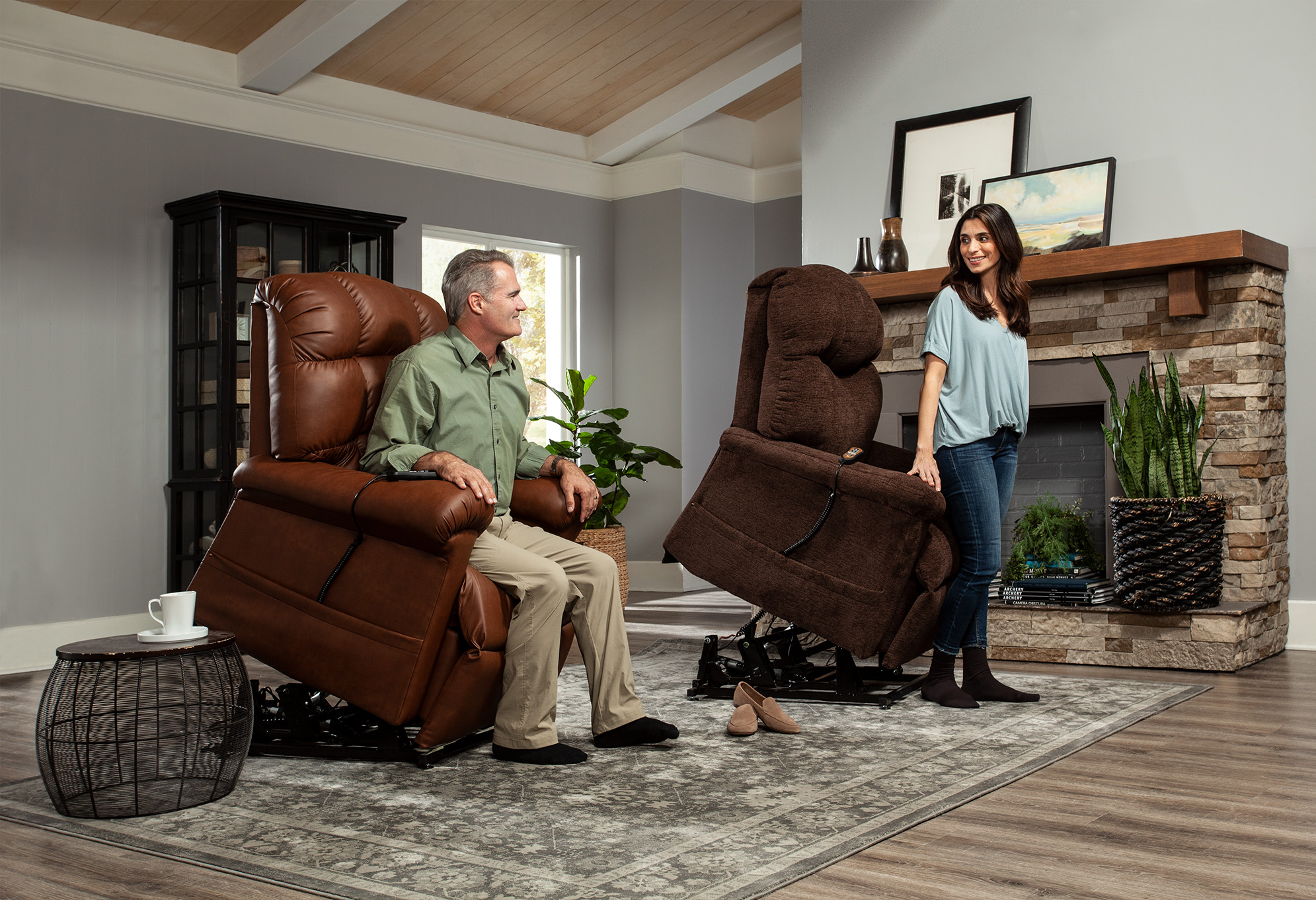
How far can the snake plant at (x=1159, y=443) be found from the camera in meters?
3.78

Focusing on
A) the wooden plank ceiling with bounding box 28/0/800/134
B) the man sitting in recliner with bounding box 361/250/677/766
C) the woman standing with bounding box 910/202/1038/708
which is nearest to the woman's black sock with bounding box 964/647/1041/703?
the woman standing with bounding box 910/202/1038/708

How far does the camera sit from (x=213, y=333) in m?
4.91

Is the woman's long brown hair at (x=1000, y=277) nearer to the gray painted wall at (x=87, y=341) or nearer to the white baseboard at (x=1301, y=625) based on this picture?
the white baseboard at (x=1301, y=625)

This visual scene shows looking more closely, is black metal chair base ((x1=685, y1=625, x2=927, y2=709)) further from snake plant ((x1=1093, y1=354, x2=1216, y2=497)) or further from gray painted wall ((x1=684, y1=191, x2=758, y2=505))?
gray painted wall ((x1=684, y1=191, x2=758, y2=505))

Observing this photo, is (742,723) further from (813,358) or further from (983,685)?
(813,358)

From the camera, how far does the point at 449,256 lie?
6.47m

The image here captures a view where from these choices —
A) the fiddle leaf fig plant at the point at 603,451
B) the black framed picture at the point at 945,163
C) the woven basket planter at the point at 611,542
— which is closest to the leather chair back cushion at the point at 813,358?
the black framed picture at the point at 945,163

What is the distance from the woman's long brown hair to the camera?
3123 millimetres

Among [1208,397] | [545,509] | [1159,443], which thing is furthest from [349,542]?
[1208,397]

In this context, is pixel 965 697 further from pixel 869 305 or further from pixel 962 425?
pixel 869 305

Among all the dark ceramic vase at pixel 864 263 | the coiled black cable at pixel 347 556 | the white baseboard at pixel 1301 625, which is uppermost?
the dark ceramic vase at pixel 864 263

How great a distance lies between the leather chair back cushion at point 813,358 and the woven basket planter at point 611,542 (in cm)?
274

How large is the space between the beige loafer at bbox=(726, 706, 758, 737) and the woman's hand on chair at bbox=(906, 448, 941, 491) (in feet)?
2.45

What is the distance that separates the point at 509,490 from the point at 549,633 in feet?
1.36
